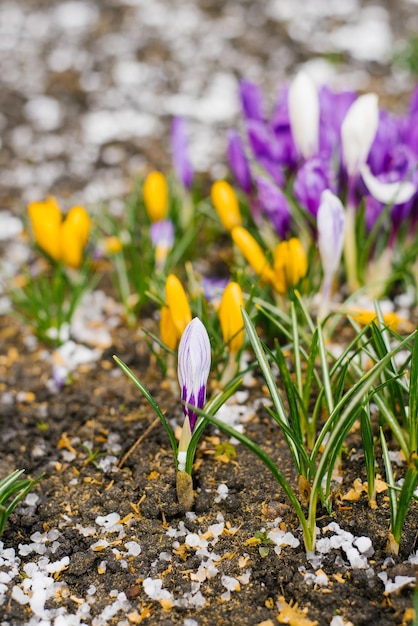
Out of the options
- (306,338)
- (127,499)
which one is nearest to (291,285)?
(306,338)

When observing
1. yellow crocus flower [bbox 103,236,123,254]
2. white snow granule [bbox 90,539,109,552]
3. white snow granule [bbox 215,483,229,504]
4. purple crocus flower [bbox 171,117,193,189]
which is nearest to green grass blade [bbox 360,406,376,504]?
white snow granule [bbox 215,483,229,504]

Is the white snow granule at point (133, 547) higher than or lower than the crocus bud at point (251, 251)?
lower

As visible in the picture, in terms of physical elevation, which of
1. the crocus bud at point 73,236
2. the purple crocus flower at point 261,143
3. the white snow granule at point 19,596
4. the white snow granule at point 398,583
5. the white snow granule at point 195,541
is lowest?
the white snow granule at point 19,596

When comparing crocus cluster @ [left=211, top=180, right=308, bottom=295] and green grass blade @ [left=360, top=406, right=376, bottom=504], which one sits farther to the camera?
crocus cluster @ [left=211, top=180, right=308, bottom=295]

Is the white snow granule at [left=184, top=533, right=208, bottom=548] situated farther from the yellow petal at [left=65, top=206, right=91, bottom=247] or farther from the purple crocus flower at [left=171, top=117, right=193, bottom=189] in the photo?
the purple crocus flower at [left=171, top=117, right=193, bottom=189]

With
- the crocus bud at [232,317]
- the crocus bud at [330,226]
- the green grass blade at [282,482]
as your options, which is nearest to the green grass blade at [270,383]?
the green grass blade at [282,482]

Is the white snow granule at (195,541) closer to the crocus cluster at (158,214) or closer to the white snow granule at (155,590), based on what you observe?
the white snow granule at (155,590)
